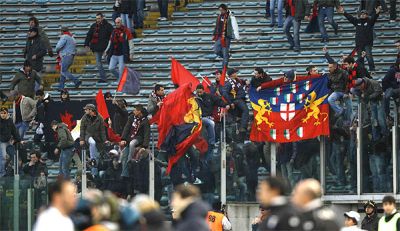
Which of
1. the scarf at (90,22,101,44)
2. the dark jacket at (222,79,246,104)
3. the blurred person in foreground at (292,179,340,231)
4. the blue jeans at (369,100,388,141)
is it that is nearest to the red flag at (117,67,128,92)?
the scarf at (90,22,101,44)

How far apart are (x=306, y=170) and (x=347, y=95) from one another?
1.48 metres

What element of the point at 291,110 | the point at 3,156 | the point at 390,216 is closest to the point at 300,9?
the point at 291,110

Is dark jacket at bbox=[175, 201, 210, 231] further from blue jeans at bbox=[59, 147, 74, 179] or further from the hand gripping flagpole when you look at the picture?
blue jeans at bbox=[59, 147, 74, 179]

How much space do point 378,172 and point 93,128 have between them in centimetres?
542

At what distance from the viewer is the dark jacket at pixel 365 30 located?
1663 inches

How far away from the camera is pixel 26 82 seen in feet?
143

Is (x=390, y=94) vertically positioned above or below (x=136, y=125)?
above

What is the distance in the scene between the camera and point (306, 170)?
36.0 m

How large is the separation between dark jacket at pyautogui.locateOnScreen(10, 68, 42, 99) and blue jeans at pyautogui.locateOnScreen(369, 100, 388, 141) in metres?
9.80

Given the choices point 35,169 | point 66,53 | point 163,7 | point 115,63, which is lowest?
point 35,169

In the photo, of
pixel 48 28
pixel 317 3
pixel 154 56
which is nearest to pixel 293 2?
pixel 317 3

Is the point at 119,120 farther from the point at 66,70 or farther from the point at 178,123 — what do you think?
the point at 66,70

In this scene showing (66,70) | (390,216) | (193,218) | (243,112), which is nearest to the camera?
(193,218)

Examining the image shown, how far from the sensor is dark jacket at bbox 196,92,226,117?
122 ft
